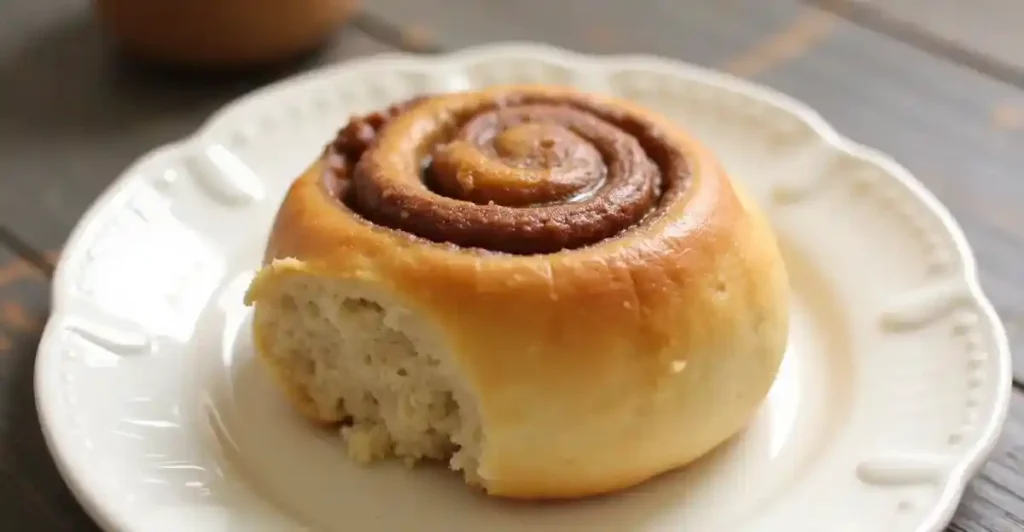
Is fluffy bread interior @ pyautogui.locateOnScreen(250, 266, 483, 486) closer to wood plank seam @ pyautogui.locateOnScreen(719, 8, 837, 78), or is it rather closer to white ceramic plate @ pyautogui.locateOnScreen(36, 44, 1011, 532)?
white ceramic plate @ pyautogui.locateOnScreen(36, 44, 1011, 532)

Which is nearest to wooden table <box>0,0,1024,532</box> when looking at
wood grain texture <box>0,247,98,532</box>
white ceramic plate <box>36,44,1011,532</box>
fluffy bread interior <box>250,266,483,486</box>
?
wood grain texture <box>0,247,98,532</box>

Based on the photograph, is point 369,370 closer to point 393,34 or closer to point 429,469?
point 429,469

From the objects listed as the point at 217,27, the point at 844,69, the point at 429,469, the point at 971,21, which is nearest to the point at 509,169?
the point at 429,469

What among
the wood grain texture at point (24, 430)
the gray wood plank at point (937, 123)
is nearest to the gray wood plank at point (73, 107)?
the wood grain texture at point (24, 430)

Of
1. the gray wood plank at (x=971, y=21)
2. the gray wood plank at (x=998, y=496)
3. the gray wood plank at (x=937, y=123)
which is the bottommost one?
the gray wood plank at (x=998, y=496)

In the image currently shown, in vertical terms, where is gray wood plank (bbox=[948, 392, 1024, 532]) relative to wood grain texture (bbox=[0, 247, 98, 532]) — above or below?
below

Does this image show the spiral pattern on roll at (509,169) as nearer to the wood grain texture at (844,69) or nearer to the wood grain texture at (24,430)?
the wood grain texture at (24,430)

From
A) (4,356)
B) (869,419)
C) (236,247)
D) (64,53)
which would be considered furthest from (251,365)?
(64,53)
